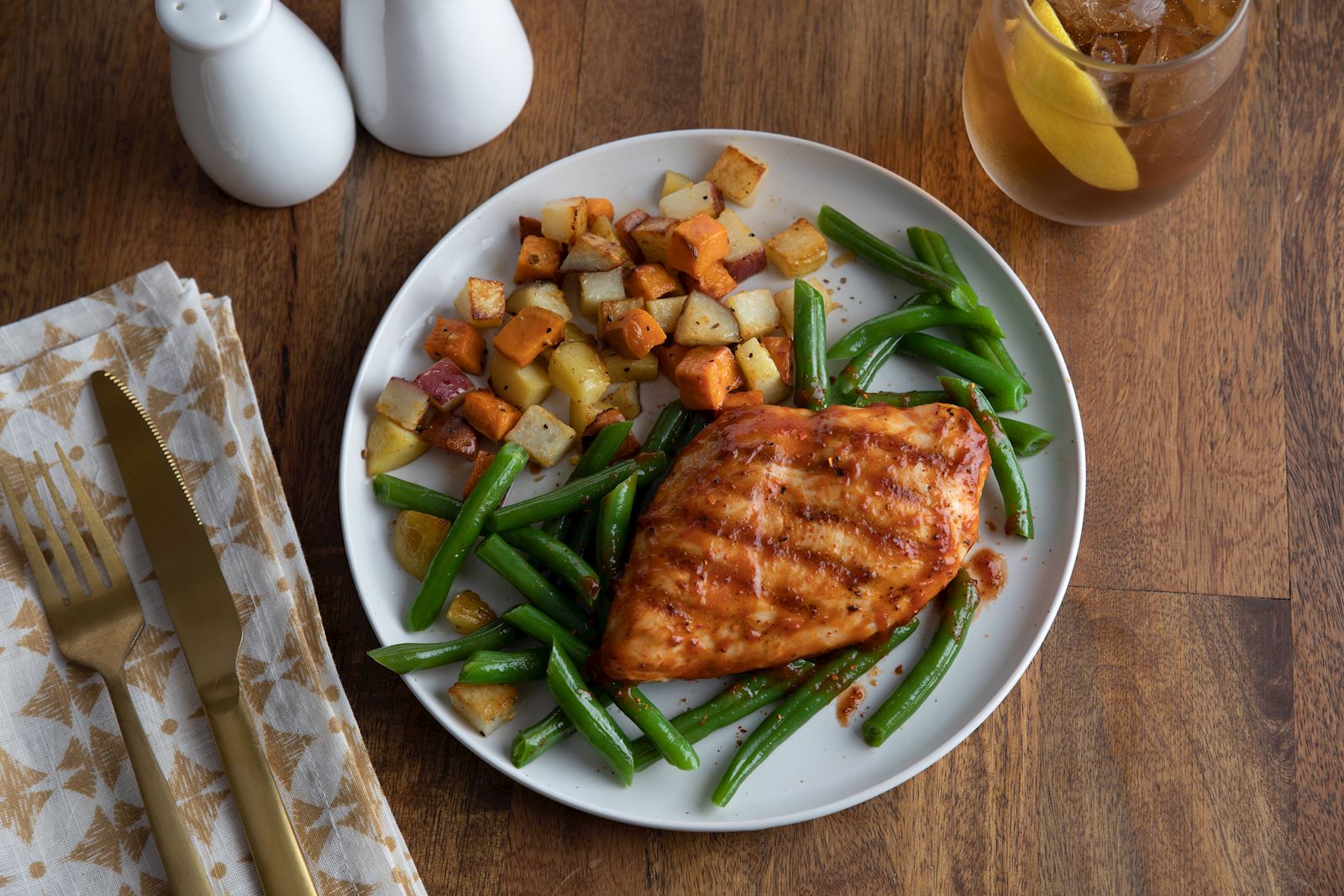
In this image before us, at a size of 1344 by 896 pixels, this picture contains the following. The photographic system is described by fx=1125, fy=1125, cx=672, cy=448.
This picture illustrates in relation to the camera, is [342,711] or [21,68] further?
[21,68]

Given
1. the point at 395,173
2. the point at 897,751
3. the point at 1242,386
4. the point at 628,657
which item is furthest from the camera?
the point at 395,173

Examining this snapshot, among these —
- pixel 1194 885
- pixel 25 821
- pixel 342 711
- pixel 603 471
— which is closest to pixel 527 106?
pixel 603 471

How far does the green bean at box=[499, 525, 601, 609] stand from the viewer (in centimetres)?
270

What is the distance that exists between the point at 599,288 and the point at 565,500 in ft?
1.97

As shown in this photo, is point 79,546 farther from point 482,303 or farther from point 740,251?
point 740,251

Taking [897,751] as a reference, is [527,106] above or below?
above

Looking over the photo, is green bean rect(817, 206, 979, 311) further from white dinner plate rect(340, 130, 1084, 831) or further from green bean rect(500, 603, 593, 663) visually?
green bean rect(500, 603, 593, 663)

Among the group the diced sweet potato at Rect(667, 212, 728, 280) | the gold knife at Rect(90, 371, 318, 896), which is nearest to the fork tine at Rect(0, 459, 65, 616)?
the gold knife at Rect(90, 371, 318, 896)

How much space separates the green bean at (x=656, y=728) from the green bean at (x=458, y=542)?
1.64 ft

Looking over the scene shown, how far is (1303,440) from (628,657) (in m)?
1.95

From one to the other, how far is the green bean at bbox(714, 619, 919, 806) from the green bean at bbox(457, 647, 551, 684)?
1.68 feet

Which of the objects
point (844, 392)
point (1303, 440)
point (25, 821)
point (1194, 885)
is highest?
point (844, 392)

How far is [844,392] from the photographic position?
288 cm

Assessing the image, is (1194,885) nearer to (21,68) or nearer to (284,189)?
(284,189)
